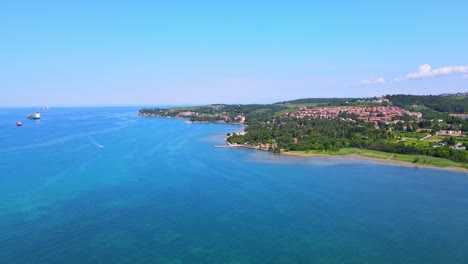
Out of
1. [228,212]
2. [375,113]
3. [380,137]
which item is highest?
[375,113]

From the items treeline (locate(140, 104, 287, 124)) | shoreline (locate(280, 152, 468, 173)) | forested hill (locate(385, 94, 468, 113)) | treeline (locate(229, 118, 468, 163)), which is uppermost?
forested hill (locate(385, 94, 468, 113))

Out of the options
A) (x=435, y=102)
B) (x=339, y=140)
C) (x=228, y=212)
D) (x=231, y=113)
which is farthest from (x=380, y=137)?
(x=231, y=113)

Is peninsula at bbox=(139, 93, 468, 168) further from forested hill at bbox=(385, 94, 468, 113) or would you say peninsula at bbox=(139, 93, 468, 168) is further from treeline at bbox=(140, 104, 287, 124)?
treeline at bbox=(140, 104, 287, 124)

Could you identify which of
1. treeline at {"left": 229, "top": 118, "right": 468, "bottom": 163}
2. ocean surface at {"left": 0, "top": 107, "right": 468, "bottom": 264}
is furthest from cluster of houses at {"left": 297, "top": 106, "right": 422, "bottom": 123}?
ocean surface at {"left": 0, "top": 107, "right": 468, "bottom": 264}

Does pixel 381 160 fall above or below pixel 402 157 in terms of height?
below

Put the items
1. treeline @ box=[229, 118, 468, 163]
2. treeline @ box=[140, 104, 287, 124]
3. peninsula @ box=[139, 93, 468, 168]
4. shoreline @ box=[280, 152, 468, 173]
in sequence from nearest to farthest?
1. shoreline @ box=[280, 152, 468, 173]
2. peninsula @ box=[139, 93, 468, 168]
3. treeline @ box=[229, 118, 468, 163]
4. treeline @ box=[140, 104, 287, 124]

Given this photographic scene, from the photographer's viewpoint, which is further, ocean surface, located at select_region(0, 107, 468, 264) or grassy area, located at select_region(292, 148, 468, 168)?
grassy area, located at select_region(292, 148, 468, 168)

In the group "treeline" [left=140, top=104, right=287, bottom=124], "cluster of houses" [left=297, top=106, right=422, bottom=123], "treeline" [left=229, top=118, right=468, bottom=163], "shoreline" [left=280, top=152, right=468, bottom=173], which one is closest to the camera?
"shoreline" [left=280, top=152, right=468, bottom=173]

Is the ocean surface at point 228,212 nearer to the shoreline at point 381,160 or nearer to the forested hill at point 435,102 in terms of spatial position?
the shoreline at point 381,160

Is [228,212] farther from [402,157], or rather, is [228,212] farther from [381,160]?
[402,157]
